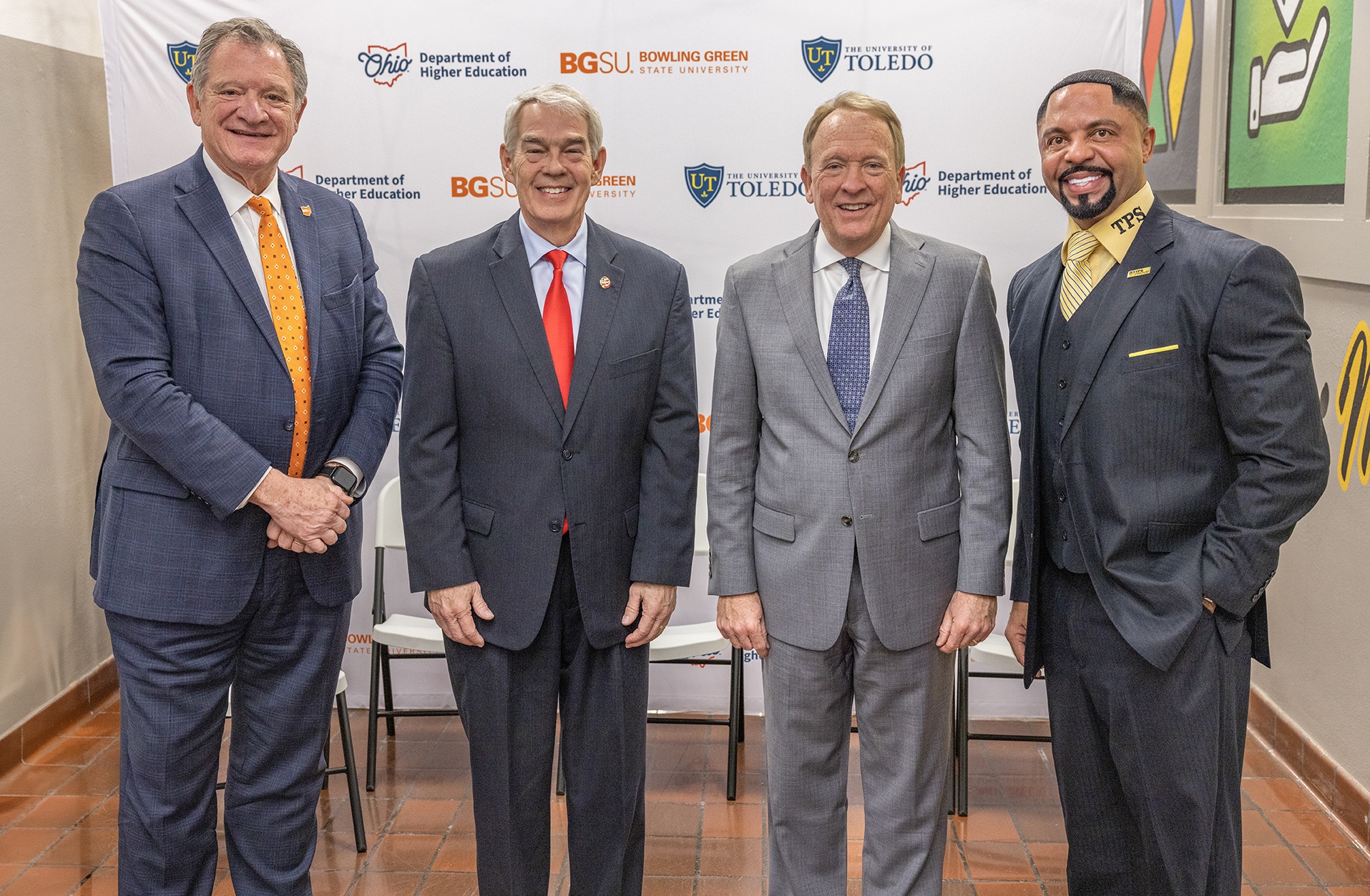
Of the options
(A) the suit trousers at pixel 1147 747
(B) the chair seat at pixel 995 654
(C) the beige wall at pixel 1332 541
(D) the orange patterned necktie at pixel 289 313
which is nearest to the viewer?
(A) the suit trousers at pixel 1147 747

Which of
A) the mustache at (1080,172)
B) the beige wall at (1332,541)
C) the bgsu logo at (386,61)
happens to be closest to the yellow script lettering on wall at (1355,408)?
the beige wall at (1332,541)

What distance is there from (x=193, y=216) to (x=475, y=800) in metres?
1.39

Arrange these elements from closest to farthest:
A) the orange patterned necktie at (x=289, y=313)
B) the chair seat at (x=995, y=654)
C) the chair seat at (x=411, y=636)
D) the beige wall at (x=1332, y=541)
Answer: the orange patterned necktie at (x=289, y=313) < the beige wall at (x=1332, y=541) < the chair seat at (x=995, y=654) < the chair seat at (x=411, y=636)

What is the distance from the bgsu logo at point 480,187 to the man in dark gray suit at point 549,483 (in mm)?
1764

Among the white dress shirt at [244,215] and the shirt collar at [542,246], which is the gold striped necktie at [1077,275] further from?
the white dress shirt at [244,215]

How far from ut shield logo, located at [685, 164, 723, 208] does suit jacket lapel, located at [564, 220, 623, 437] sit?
1752 mm

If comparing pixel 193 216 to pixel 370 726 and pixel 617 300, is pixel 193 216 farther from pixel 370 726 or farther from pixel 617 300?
pixel 370 726

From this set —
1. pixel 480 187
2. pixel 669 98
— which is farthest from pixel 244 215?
pixel 669 98

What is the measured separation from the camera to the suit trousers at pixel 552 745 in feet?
8.36

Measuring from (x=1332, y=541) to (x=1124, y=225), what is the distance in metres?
1.83

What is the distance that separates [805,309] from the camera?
248 centimetres

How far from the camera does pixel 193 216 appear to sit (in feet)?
8.27

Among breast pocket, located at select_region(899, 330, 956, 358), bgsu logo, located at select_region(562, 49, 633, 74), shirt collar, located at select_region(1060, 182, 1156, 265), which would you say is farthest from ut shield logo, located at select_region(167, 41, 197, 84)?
shirt collar, located at select_region(1060, 182, 1156, 265)

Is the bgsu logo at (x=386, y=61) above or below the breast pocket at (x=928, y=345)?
above
